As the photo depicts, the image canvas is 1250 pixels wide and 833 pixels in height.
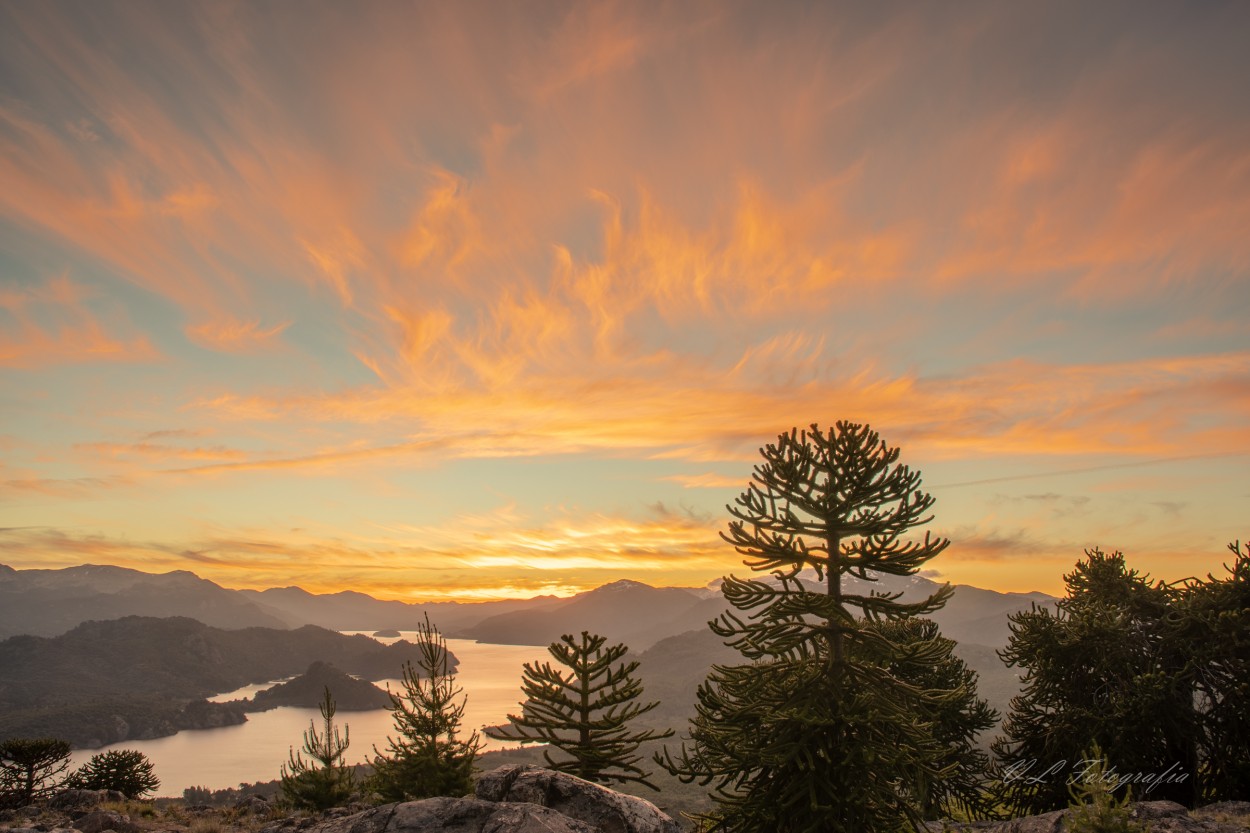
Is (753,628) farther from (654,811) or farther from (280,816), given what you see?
(280,816)

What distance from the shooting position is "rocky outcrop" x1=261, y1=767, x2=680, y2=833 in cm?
1141

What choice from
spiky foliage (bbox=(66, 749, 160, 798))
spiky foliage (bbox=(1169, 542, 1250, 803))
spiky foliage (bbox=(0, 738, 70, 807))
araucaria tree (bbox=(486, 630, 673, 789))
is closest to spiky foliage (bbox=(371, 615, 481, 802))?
araucaria tree (bbox=(486, 630, 673, 789))

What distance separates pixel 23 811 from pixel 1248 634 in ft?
145

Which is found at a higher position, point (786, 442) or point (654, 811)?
point (786, 442)

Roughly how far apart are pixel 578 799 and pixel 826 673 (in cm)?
626

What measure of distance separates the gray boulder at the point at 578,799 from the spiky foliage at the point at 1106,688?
63.4 feet

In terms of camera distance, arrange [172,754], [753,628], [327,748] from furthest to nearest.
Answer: [172,754]
[327,748]
[753,628]

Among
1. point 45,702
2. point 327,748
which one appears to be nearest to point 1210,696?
point 327,748

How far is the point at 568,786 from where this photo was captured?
13.2m

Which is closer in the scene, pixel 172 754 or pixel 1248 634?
pixel 1248 634

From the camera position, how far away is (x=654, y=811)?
13.2m

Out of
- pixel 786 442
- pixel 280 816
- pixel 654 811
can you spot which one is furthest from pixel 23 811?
pixel 786 442

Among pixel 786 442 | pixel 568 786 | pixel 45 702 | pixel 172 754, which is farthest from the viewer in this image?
pixel 45 702

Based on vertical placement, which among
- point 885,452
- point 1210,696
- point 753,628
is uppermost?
point 885,452
